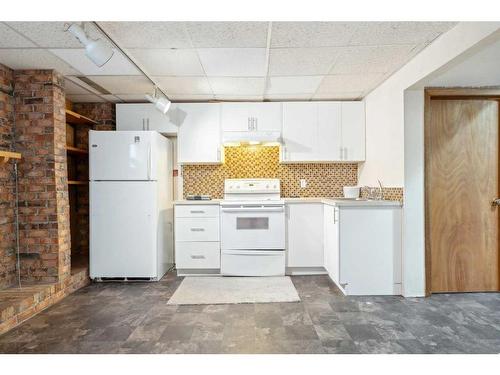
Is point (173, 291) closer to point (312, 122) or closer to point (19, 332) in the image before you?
point (19, 332)

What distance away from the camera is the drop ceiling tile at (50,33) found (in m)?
2.22

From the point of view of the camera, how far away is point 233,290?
3.30m

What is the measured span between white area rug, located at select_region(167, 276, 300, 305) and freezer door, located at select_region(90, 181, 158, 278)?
621 mm

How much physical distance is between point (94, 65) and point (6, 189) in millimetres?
1441

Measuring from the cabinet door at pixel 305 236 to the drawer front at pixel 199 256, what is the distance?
0.90m

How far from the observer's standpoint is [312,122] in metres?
4.06

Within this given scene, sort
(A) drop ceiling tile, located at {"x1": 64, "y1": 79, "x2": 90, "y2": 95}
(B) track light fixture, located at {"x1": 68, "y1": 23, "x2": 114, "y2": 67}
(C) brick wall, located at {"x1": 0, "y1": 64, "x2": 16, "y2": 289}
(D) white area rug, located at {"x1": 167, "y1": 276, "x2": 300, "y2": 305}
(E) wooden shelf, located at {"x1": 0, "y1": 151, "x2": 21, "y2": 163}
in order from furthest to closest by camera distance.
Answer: (A) drop ceiling tile, located at {"x1": 64, "y1": 79, "x2": 90, "y2": 95}
(D) white area rug, located at {"x1": 167, "y1": 276, "x2": 300, "y2": 305}
(C) brick wall, located at {"x1": 0, "y1": 64, "x2": 16, "y2": 289}
(E) wooden shelf, located at {"x1": 0, "y1": 151, "x2": 21, "y2": 163}
(B) track light fixture, located at {"x1": 68, "y1": 23, "x2": 114, "y2": 67}

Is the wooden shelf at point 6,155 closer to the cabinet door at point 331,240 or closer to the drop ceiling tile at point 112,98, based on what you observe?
the drop ceiling tile at point 112,98

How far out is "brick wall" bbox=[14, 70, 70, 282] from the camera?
307 centimetres

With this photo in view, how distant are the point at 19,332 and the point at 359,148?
395cm

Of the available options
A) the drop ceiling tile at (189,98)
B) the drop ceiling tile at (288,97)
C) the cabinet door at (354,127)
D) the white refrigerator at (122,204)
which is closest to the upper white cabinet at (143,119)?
the drop ceiling tile at (189,98)

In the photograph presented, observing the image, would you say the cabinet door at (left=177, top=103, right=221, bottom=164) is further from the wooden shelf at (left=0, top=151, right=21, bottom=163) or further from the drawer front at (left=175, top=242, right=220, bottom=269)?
the wooden shelf at (left=0, top=151, right=21, bottom=163)

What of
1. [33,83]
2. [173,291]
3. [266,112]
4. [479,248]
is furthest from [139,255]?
[479,248]

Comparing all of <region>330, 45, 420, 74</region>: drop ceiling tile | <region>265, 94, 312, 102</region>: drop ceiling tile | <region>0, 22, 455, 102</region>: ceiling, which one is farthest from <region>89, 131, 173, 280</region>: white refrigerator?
<region>330, 45, 420, 74</region>: drop ceiling tile
